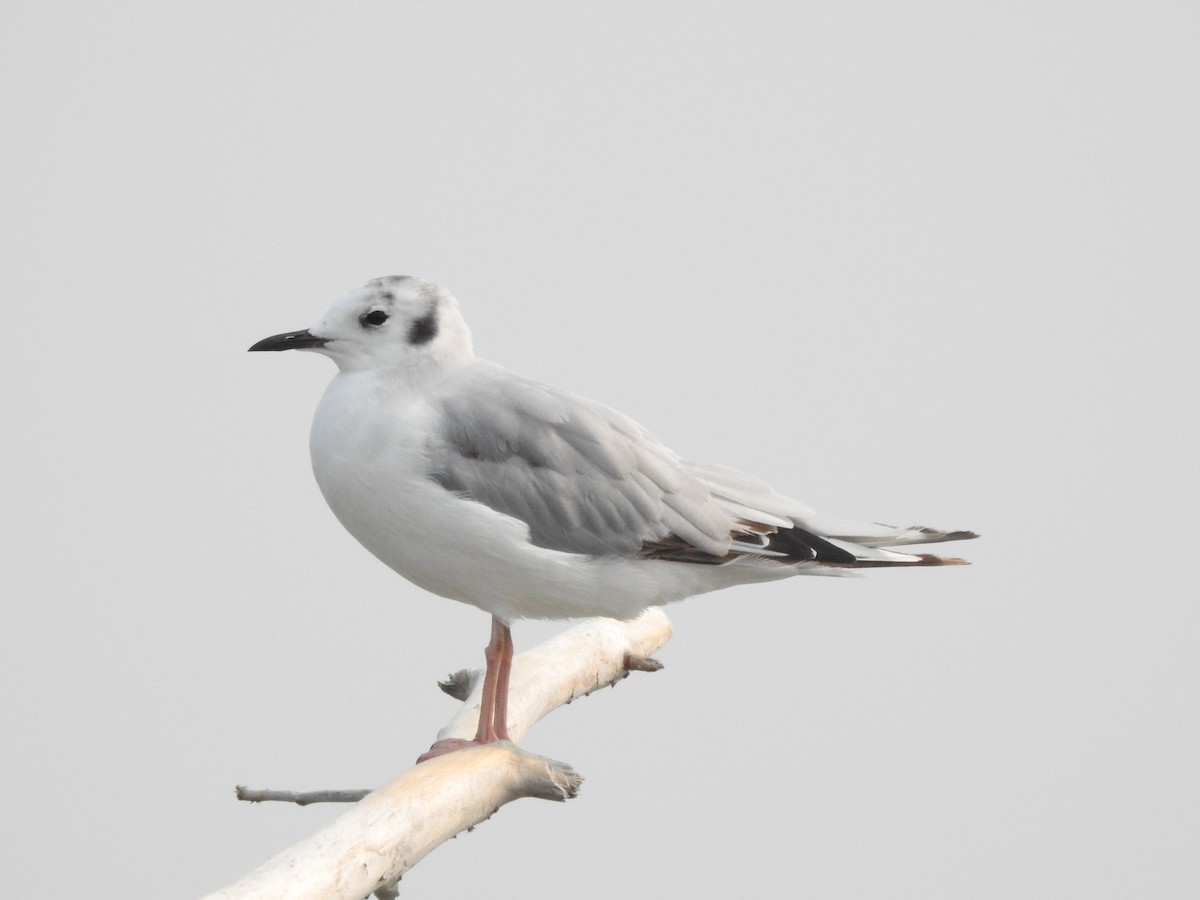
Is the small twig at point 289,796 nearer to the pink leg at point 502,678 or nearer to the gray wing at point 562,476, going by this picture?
the pink leg at point 502,678

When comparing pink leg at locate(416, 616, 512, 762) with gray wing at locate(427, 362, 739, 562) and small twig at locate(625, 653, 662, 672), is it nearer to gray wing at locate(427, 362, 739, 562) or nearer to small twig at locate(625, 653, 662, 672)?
gray wing at locate(427, 362, 739, 562)

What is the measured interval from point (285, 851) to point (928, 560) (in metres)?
2.16

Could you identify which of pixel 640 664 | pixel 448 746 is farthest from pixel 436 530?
pixel 640 664

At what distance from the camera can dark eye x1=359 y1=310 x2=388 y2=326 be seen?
4.32 meters

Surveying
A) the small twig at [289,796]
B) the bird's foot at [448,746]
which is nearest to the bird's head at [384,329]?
the bird's foot at [448,746]

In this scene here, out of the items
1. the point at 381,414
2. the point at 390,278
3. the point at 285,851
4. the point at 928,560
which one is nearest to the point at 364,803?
the point at 285,851

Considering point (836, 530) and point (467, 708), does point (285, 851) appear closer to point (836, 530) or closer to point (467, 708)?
point (467, 708)

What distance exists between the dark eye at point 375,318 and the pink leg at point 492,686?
41.7 inches

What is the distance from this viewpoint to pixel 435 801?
4.20 meters

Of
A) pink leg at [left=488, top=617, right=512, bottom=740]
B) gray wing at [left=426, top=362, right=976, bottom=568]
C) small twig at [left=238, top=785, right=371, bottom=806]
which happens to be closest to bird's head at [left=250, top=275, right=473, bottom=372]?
gray wing at [left=426, top=362, right=976, bottom=568]

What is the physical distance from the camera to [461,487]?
13.6ft

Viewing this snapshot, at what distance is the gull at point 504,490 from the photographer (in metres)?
4.18

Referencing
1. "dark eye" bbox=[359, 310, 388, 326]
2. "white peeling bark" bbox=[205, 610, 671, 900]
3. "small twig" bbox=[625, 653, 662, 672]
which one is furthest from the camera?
"small twig" bbox=[625, 653, 662, 672]

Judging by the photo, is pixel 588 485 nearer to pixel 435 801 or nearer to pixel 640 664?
pixel 435 801
